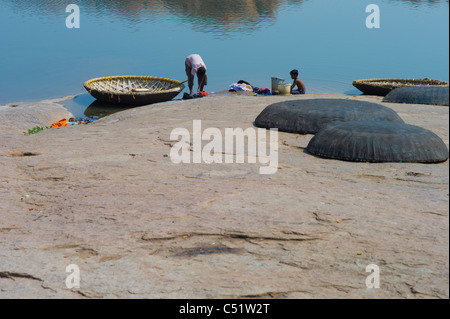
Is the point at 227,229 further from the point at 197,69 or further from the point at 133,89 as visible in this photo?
the point at 133,89

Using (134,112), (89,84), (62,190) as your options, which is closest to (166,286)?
(62,190)

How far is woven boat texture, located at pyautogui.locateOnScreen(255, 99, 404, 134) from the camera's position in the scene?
634cm

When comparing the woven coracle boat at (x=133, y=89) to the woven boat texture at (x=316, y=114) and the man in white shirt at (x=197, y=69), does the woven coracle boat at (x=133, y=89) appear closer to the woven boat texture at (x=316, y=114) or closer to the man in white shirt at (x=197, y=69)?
the man in white shirt at (x=197, y=69)

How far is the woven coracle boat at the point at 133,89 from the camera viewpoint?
13.4 metres

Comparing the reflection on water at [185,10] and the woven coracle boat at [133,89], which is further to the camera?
the reflection on water at [185,10]

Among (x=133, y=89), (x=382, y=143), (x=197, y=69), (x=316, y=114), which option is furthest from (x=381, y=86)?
(x=382, y=143)

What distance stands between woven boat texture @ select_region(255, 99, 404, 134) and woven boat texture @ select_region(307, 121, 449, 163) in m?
2.07

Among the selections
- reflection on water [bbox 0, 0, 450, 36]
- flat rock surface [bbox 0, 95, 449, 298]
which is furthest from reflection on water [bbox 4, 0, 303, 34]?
flat rock surface [bbox 0, 95, 449, 298]

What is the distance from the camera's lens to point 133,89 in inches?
569

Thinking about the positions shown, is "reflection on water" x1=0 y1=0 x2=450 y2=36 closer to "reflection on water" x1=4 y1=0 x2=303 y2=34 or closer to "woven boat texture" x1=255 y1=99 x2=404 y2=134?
"reflection on water" x1=4 y1=0 x2=303 y2=34

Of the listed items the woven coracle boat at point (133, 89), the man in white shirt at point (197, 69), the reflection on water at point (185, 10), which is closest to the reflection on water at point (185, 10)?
the reflection on water at point (185, 10)

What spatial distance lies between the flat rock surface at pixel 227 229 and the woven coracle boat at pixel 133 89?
8.48 metres
